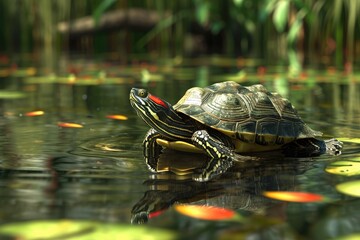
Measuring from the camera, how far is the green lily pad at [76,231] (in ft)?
5.42

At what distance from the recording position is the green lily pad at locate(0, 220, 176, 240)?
165cm

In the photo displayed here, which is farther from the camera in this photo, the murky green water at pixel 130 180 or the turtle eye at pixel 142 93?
the turtle eye at pixel 142 93

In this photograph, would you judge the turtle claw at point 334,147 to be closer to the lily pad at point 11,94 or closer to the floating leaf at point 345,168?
the floating leaf at point 345,168

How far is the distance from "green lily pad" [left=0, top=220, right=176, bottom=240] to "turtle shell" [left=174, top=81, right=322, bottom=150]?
1223 mm

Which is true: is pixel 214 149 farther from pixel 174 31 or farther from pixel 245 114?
pixel 174 31

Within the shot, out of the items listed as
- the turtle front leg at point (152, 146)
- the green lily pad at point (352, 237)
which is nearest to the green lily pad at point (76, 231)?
the green lily pad at point (352, 237)

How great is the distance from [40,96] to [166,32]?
588 cm

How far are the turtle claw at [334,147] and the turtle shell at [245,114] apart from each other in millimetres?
101

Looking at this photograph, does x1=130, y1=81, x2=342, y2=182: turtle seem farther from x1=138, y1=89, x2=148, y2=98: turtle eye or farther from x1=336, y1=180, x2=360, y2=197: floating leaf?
x1=336, y1=180, x2=360, y2=197: floating leaf

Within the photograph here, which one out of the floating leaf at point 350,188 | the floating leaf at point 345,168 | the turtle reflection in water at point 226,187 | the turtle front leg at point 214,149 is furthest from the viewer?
the turtle front leg at point 214,149

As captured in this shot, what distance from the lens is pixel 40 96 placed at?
5266mm

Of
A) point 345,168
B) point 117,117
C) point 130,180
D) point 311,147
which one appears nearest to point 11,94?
point 117,117

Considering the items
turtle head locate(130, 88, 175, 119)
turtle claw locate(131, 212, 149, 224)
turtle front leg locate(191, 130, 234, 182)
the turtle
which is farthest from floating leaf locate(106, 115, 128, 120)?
turtle claw locate(131, 212, 149, 224)

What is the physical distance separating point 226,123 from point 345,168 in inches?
23.6
